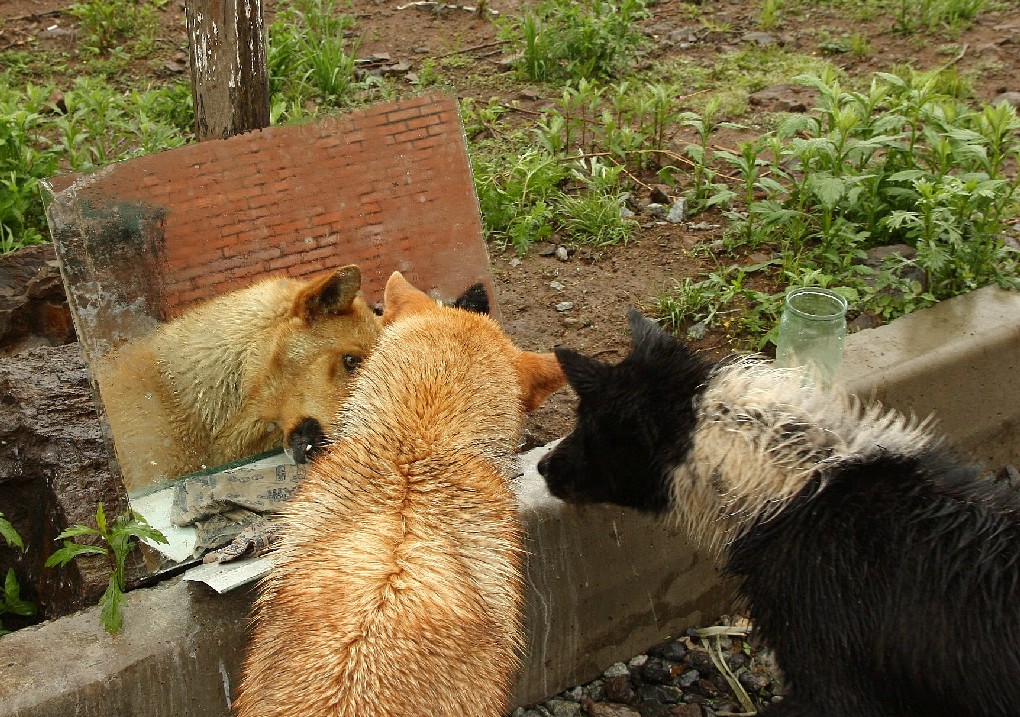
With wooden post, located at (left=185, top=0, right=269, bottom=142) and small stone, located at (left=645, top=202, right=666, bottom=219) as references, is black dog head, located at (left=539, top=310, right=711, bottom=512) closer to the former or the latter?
wooden post, located at (left=185, top=0, right=269, bottom=142)

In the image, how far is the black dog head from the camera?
12.8 ft

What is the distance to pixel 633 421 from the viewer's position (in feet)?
12.9

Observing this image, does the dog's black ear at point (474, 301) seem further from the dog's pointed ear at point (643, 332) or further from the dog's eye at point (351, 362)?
the dog's pointed ear at point (643, 332)

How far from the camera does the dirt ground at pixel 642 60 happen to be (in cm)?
606

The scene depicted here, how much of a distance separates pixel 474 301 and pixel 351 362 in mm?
715

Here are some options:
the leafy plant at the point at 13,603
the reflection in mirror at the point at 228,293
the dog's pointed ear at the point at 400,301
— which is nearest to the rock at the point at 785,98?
the reflection in mirror at the point at 228,293

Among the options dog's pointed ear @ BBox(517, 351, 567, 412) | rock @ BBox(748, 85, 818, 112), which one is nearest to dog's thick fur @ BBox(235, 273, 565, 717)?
dog's pointed ear @ BBox(517, 351, 567, 412)

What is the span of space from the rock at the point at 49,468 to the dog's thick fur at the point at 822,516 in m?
2.13

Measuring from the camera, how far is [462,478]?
11.6 ft

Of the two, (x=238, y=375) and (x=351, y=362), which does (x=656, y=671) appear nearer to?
(x=351, y=362)

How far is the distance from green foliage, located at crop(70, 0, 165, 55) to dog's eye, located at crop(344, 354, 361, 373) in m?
5.87

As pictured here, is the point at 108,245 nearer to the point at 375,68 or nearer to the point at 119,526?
the point at 119,526

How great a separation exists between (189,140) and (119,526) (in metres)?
4.17

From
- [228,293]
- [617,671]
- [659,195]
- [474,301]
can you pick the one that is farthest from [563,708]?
[659,195]
